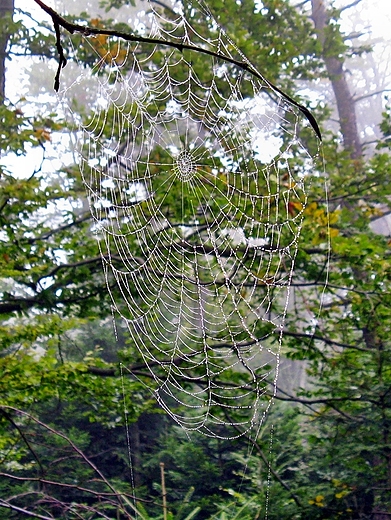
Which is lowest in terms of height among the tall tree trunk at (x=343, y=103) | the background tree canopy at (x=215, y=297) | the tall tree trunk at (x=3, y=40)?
the background tree canopy at (x=215, y=297)

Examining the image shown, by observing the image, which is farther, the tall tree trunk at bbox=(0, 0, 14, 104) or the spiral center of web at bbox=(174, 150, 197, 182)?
the tall tree trunk at bbox=(0, 0, 14, 104)

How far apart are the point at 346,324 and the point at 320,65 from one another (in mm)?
3361

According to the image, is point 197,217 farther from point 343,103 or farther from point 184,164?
point 343,103

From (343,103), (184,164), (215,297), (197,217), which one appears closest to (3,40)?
(197,217)

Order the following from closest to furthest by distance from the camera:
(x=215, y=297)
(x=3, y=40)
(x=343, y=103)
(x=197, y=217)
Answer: (x=215, y=297) → (x=197, y=217) → (x=3, y=40) → (x=343, y=103)

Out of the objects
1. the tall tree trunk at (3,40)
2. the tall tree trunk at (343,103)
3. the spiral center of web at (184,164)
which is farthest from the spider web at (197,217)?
the tall tree trunk at (343,103)

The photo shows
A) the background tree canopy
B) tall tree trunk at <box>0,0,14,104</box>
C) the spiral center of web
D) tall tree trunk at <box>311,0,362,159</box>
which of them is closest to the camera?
the background tree canopy

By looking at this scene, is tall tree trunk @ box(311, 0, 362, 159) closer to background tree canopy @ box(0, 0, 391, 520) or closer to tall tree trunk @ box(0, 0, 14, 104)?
background tree canopy @ box(0, 0, 391, 520)

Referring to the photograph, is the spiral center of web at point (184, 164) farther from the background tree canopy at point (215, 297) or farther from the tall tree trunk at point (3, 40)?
the tall tree trunk at point (3, 40)

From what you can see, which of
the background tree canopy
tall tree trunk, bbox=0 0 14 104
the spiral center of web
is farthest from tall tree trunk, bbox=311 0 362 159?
the spiral center of web

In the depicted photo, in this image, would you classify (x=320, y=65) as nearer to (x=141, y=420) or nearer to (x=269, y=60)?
(x=269, y=60)

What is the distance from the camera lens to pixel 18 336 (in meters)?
4.55

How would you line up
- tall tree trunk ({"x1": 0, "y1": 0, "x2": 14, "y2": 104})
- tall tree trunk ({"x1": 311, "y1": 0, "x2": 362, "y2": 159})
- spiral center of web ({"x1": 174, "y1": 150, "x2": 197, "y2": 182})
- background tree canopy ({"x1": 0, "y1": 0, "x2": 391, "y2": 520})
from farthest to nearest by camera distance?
tall tree trunk ({"x1": 311, "y1": 0, "x2": 362, "y2": 159}) < tall tree trunk ({"x1": 0, "y1": 0, "x2": 14, "y2": 104}) < spiral center of web ({"x1": 174, "y1": 150, "x2": 197, "y2": 182}) < background tree canopy ({"x1": 0, "y1": 0, "x2": 391, "y2": 520})

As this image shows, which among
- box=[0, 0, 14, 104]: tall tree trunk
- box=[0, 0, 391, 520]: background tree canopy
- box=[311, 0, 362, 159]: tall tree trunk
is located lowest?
box=[0, 0, 391, 520]: background tree canopy
